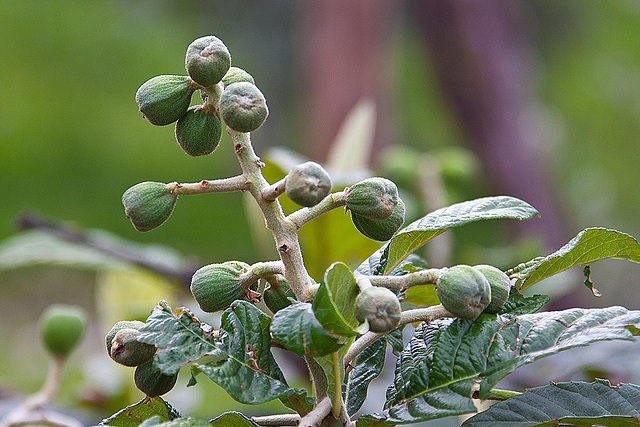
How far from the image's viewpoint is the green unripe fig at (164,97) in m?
0.48

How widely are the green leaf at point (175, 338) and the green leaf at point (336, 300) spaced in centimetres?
10

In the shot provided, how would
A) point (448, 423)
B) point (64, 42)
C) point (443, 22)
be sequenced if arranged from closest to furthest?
1. point (448, 423)
2. point (443, 22)
3. point (64, 42)

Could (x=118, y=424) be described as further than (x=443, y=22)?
No

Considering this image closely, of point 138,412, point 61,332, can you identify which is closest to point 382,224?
point 138,412

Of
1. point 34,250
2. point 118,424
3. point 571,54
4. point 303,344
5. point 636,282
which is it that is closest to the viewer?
point 303,344

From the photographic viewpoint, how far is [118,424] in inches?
21.3

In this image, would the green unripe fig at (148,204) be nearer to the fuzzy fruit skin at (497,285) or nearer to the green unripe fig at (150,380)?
the green unripe fig at (150,380)

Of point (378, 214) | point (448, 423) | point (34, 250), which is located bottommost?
point (448, 423)

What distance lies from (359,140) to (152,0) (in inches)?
239

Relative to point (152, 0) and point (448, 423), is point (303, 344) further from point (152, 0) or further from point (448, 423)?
point (152, 0)

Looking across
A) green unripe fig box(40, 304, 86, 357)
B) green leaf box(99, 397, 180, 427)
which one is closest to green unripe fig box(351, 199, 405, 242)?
green leaf box(99, 397, 180, 427)

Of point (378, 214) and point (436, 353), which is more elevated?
point (378, 214)

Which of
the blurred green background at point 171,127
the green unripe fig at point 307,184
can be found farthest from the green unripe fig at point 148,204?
the blurred green background at point 171,127

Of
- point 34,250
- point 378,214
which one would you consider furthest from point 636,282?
point 378,214
